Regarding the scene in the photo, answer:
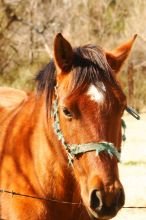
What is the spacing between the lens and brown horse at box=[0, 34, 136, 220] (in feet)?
11.2

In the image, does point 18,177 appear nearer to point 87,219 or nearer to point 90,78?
point 87,219

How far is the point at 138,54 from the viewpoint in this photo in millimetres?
25156

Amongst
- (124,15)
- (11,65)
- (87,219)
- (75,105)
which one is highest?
(75,105)

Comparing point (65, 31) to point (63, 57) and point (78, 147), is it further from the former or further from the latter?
point (78, 147)

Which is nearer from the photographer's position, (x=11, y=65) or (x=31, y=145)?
(x=31, y=145)

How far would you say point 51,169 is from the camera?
13.0ft

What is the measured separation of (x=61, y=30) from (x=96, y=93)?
23.8m

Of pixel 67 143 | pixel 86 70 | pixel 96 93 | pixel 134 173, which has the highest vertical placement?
pixel 86 70

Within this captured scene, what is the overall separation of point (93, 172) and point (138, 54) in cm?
2215

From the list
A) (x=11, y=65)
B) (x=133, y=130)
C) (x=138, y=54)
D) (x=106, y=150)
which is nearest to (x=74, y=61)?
(x=106, y=150)

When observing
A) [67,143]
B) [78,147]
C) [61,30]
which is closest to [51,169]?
[67,143]

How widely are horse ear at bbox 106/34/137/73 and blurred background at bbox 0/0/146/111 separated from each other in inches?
820

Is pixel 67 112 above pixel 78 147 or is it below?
above

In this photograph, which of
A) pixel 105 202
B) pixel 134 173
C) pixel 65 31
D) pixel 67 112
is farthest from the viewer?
pixel 65 31
